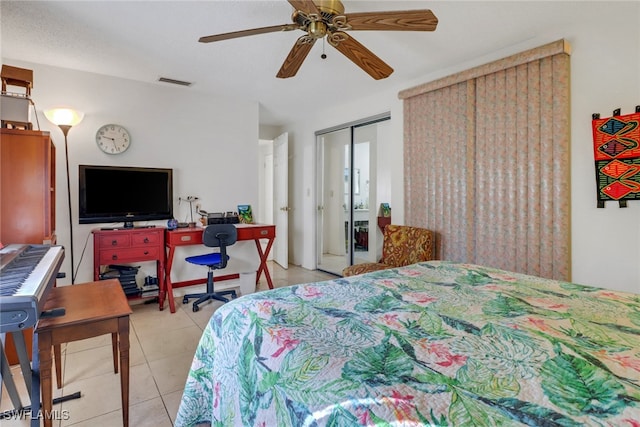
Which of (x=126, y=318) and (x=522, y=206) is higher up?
(x=522, y=206)

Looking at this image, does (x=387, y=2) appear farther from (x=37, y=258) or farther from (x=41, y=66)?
(x=41, y=66)

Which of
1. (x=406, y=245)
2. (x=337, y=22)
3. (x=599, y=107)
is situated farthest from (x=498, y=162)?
(x=337, y=22)

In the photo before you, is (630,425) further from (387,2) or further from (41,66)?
(41,66)

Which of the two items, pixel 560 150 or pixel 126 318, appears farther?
pixel 560 150

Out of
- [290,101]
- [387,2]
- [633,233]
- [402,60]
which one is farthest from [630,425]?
[290,101]

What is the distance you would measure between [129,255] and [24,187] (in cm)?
114

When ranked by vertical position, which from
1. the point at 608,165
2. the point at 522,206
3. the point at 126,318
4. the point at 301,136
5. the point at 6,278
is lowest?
the point at 126,318

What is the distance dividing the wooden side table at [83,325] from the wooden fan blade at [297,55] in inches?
66.5

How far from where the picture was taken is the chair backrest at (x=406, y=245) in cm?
315

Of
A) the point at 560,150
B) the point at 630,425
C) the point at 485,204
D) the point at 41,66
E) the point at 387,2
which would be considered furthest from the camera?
the point at 41,66

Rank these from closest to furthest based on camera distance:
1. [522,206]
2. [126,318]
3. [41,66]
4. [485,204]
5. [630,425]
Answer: [630,425] → [126,318] → [522,206] → [485,204] → [41,66]

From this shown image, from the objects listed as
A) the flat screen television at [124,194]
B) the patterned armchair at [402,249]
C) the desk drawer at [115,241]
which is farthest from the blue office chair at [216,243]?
the patterned armchair at [402,249]

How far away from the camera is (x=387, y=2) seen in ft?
6.79

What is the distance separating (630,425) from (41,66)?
4325mm
